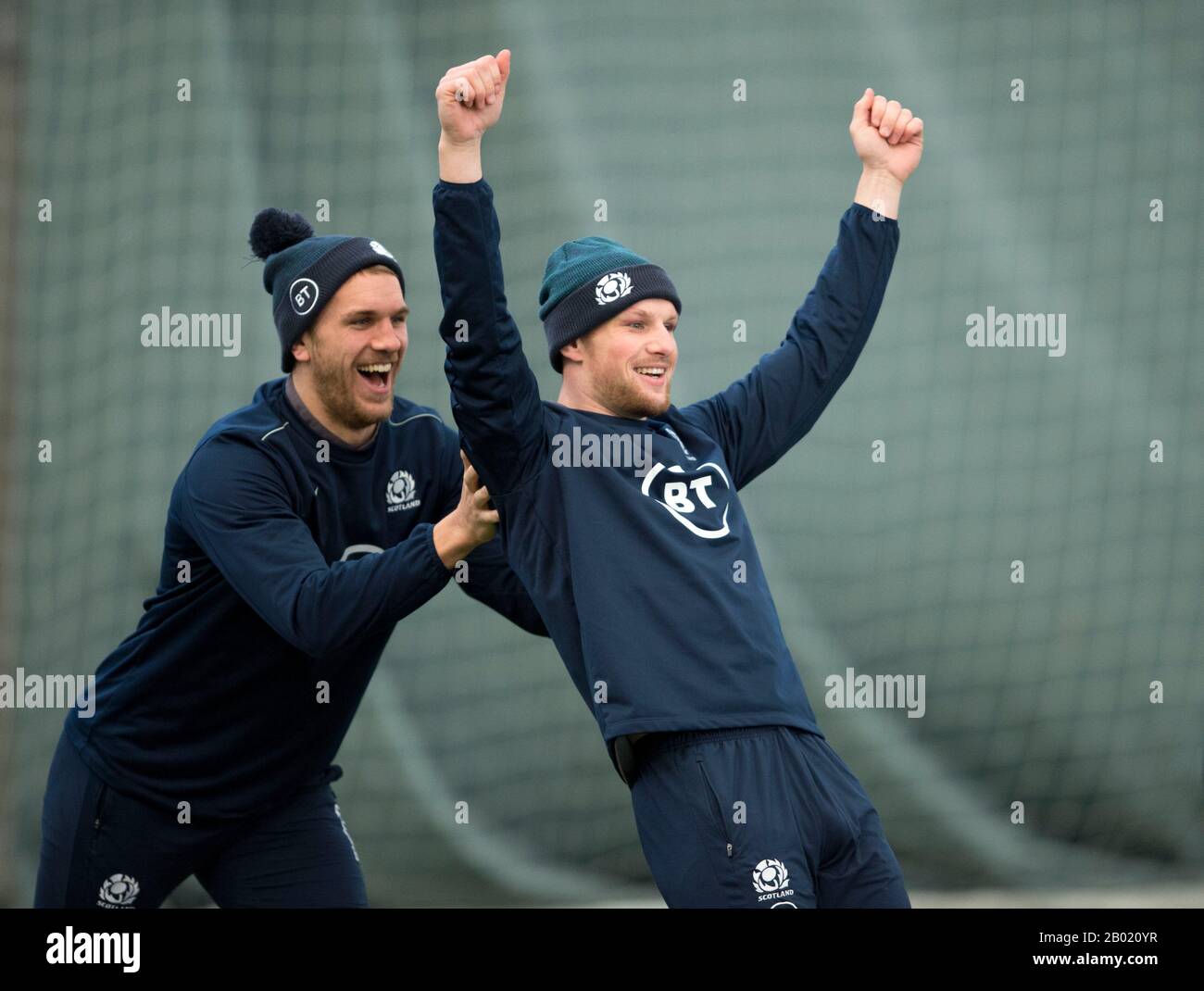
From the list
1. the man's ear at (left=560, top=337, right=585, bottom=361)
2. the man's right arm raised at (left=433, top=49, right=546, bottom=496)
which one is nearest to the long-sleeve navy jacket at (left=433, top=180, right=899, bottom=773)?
the man's right arm raised at (left=433, top=49, right=546, bottom=496)

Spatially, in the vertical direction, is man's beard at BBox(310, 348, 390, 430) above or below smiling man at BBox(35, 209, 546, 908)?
above

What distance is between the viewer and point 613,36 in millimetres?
4863

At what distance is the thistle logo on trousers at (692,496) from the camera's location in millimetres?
2516

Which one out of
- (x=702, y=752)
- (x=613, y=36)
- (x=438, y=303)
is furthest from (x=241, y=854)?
(x=613, y=36)

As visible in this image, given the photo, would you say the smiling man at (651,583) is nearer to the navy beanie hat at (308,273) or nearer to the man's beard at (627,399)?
the man's beard at (627,399)

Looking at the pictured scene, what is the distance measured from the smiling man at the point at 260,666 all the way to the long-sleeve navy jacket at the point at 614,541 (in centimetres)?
40

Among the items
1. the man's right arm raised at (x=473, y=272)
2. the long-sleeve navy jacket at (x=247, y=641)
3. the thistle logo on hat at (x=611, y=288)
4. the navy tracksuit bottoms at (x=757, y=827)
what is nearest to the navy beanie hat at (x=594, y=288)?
the thistle logo on hat at (x=611, y=288)

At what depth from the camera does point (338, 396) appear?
2.90 metres

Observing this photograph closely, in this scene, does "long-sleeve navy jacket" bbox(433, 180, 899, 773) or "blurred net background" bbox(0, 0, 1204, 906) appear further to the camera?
"blurred net background" bbox(0, 0, 1204, 906)

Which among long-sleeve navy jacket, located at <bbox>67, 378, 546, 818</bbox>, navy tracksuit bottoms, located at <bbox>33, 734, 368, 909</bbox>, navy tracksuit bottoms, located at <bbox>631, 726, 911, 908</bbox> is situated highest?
long-sleeve navy jacket, located at <bbox>67, 378, 546, 818</bbox>

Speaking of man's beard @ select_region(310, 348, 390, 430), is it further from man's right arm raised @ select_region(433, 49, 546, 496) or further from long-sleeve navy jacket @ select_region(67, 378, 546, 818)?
man's right arm raised @ select_region(433, 49, 546, 496)

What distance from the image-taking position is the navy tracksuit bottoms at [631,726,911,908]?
2299 mm

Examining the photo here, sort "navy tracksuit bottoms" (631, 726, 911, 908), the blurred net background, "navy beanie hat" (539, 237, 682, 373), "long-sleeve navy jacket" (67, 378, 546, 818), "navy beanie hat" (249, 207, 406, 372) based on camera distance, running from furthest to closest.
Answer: the blurred net background, "navy beanie hat" (249, 207, 406, 372), "long-sleeve navy jacket" (67, 378, 546, 818), "navy beanie hat" (539, 237, 682, 373), "navy tracksuit bottoms" (631, 726, 911, 908)

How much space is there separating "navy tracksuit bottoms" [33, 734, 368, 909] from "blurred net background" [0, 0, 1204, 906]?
1.64 meters
